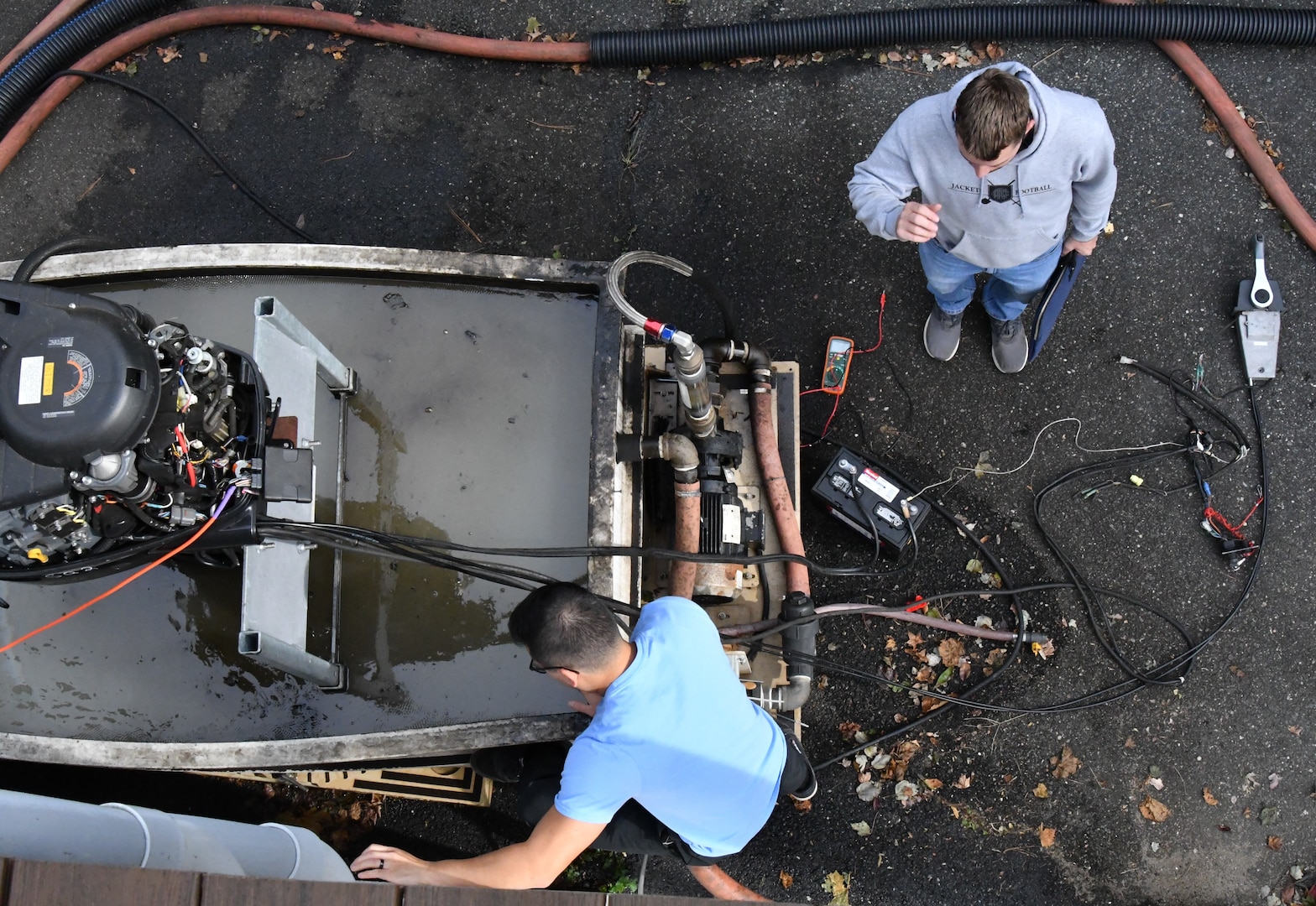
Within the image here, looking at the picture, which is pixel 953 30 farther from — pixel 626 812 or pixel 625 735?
pixel 626 812

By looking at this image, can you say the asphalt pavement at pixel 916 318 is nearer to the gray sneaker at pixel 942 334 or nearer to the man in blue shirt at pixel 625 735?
the gray sneaker at pixel 942 334

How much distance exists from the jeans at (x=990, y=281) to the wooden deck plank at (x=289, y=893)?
3130 millimetres

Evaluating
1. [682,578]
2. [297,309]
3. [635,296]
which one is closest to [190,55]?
[297,309]

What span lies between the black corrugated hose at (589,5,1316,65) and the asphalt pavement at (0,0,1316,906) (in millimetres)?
107

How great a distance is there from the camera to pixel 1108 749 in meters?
3.93

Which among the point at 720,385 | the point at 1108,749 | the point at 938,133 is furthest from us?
the point at 1108,749

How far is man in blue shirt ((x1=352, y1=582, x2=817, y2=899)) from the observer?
7.63ft

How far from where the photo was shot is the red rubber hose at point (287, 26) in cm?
450

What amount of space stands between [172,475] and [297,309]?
→ 1.10m

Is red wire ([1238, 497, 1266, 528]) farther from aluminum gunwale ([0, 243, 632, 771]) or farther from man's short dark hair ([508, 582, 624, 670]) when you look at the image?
man's short dark hair ([508, 582, 624, 670])

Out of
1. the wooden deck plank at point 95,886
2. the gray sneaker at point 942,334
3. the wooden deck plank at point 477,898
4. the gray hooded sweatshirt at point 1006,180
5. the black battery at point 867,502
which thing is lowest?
the wooden deck plank at point 477,898

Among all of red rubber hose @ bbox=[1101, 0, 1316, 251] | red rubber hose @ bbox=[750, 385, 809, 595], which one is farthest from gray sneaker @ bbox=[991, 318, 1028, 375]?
red rubber hose @ bbox=[1101, 0, 1316, 251]

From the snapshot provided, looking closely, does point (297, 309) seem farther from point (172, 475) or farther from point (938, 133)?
point (938, 133)

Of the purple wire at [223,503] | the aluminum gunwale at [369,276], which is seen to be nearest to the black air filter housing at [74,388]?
the purple wire at [223,503]
